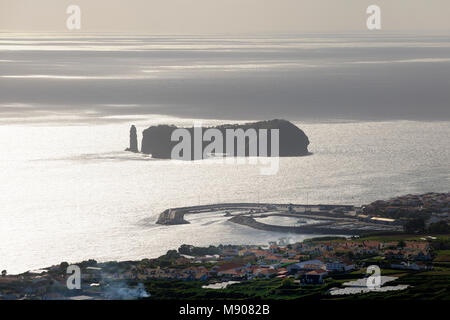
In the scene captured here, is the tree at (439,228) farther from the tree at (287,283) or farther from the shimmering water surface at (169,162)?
the tree at (287,283)

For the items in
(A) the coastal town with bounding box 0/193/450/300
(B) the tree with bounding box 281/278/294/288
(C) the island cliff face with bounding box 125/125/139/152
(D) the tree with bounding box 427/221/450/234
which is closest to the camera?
(A) the coastal town with bounding box 0/193/450/300

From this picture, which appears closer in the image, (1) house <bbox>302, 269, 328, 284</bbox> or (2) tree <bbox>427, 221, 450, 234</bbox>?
(1) house <bbox>302, 269, 328, 284</bbox>

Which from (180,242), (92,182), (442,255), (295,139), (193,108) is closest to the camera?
(442,255)

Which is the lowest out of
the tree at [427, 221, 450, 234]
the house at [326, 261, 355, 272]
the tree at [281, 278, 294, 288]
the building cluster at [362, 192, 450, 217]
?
the tree at [281, 278, 294, 288]

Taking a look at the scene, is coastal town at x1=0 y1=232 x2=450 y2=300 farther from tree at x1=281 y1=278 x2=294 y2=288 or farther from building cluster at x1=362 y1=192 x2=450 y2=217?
building cluster at x1=362 y1=192 x2=450 y2=217
